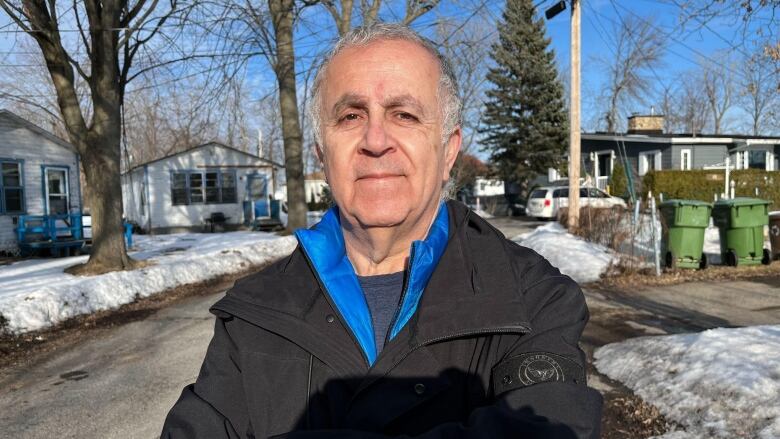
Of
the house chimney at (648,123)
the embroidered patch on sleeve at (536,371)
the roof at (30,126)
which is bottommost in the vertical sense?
the embroidered patch on sleeve at (536,371)

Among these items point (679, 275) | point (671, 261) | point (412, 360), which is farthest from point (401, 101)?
point (671, 261)

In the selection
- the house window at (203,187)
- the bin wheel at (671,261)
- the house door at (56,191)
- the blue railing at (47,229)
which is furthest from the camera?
the house window at (203,187)

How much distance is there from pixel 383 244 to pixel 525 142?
112 ft

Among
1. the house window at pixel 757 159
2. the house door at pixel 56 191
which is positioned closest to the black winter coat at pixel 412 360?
the house door at pixel 56 191

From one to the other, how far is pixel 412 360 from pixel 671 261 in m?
9.84

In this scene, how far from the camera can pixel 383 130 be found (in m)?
1.59

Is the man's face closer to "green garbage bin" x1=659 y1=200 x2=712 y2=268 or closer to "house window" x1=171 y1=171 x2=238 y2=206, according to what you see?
"green garbage bin" x1=659 y1=200 x2=712 y2=268

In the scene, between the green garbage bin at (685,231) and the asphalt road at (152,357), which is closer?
the asphalt road at (152,357)

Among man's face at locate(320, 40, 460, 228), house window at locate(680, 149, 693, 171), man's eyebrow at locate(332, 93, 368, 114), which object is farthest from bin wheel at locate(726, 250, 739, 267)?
house window at locate(680, 149, 693, 171)

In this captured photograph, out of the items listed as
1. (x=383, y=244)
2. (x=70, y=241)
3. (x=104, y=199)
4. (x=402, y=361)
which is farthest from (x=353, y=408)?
(x=70, y=241)

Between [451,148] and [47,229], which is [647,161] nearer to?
[47,229]

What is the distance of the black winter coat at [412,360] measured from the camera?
1.30m

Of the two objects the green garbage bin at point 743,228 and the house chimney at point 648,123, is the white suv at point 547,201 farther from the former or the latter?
the green garbage bin at point 743,228

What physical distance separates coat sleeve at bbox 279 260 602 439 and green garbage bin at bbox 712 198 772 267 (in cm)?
995
